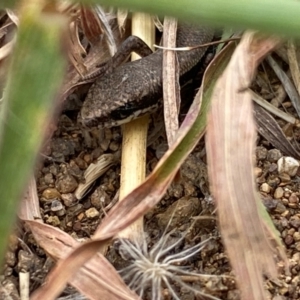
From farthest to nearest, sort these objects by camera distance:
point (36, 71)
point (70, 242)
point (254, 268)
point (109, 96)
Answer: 1. point (109, 96)
2. point (70, 242)
3. point (254, 268)
4. point (36, 71)

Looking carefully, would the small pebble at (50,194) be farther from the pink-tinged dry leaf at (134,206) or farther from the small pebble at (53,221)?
the pink-tinged dry leaf at (134,206)

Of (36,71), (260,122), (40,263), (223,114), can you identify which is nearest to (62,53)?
(36,71)

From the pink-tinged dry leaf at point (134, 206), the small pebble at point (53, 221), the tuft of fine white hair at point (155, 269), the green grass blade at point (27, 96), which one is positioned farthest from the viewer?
the small pebble at point (53, 221)

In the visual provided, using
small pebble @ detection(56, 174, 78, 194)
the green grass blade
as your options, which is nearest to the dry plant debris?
small pebble @ detection(56, 174, 78, 194)

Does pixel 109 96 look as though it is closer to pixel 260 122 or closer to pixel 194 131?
pixel 260 122

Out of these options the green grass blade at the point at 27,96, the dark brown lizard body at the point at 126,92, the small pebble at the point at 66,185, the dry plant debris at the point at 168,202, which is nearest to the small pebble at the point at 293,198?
the dry plant debris at the point at 168,202
